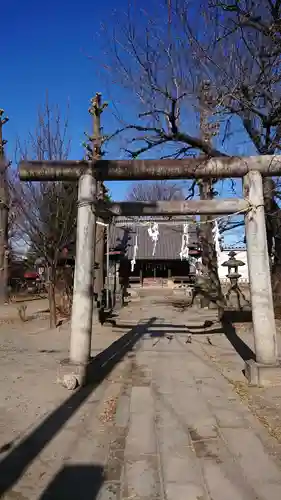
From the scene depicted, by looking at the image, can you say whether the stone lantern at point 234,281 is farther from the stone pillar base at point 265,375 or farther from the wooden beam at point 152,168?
the wooden beam at point 152,168

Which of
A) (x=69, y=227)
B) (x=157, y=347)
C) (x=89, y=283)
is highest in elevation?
(x=69, y=227)

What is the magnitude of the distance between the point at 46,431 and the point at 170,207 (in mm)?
3985

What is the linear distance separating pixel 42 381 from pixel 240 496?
3.82 metres

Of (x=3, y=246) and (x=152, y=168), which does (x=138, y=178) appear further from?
(x=3, y=246)

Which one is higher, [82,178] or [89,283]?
[82,178]

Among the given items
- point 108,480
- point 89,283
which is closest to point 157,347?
point 89,283

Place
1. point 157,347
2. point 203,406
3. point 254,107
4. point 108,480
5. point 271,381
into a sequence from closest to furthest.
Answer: point 108,480, point 203,406, point 271,381, point 254,107, point 157,347

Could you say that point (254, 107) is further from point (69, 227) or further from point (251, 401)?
point (69, 227)

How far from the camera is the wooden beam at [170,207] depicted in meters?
6.58

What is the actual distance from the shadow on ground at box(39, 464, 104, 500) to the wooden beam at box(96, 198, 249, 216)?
401 centimetres

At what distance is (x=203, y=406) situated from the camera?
16.5 feet

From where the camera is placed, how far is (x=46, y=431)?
4148 mm

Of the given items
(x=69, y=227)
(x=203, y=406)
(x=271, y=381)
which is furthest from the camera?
(x=69, y=227)

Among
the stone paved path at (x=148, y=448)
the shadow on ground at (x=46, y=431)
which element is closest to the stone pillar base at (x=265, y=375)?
the stone paved path at (x=148, y=448)
